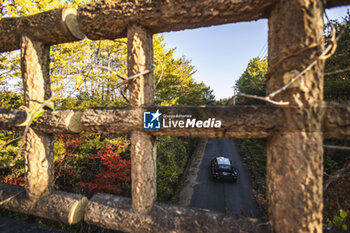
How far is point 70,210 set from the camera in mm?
2068

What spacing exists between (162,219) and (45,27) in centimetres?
302

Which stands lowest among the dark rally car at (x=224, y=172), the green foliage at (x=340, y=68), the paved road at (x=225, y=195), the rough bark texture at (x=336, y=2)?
the paved road at (x=225, y=195)

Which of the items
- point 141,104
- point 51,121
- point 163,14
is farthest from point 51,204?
point 163,14

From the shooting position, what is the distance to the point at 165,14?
1.70m

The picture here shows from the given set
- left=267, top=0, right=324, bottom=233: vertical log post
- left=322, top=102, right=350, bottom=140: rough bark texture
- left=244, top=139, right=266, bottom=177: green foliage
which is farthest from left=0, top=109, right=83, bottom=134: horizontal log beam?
left=244, top=139, right=266, bottom=177: green foliage

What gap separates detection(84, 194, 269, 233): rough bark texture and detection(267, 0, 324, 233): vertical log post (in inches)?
18.7

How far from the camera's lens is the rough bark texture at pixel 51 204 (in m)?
2.09

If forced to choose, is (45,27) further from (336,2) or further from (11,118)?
(336,2)

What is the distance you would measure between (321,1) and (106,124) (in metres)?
2.62

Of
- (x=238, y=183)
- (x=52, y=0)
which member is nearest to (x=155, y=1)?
(x=52, y=0)

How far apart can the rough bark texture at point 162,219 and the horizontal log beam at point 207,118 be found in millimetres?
948

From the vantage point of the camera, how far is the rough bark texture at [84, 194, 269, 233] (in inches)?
64.8

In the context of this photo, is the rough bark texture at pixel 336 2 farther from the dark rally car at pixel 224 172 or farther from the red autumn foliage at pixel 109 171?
the dark rally car at pixel 224 172

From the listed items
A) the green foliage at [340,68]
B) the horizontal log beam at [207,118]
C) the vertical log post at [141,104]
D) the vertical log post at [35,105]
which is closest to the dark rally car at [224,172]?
the green foliage at [340,68]
